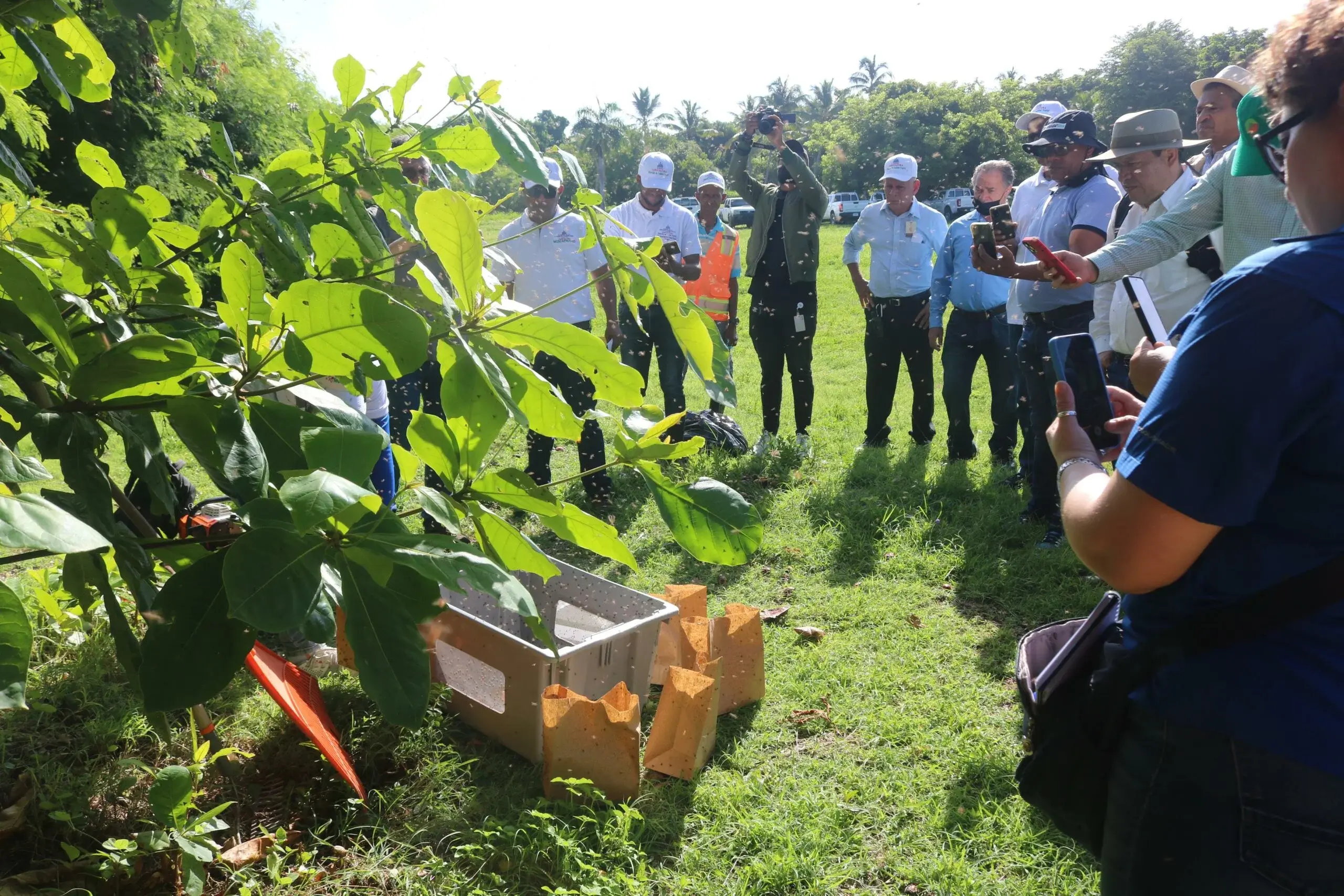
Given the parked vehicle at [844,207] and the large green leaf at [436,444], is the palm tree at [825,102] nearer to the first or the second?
the parked vehicle at [844,207]

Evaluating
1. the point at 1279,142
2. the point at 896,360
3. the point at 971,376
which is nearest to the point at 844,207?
the point at 896,360

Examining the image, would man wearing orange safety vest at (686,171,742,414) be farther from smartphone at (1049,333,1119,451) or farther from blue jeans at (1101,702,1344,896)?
blue jeans at (1101,702,1344,896)

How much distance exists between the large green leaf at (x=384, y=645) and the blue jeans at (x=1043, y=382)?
4.76 m

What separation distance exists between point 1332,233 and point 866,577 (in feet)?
12.8

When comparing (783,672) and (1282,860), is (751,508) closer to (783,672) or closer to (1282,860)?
(1282,860)

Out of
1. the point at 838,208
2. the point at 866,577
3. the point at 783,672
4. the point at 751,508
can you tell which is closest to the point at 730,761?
the point at 783,672

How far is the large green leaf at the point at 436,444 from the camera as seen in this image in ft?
3.56

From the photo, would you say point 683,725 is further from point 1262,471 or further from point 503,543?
point 1262,471

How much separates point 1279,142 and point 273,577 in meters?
1.44

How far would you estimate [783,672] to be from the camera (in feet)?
12.7

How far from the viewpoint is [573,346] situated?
3.63ft

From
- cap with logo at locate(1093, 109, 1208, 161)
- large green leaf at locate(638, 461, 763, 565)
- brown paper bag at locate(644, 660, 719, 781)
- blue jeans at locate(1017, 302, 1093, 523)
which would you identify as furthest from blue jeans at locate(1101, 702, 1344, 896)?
blue jeans at locate(1017, 302, 1093, 523)

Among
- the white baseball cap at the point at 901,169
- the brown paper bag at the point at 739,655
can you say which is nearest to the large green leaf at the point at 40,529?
the brown paper bag at the point at 739,655

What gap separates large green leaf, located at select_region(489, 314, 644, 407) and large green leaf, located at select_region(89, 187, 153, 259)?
22.7 inches
